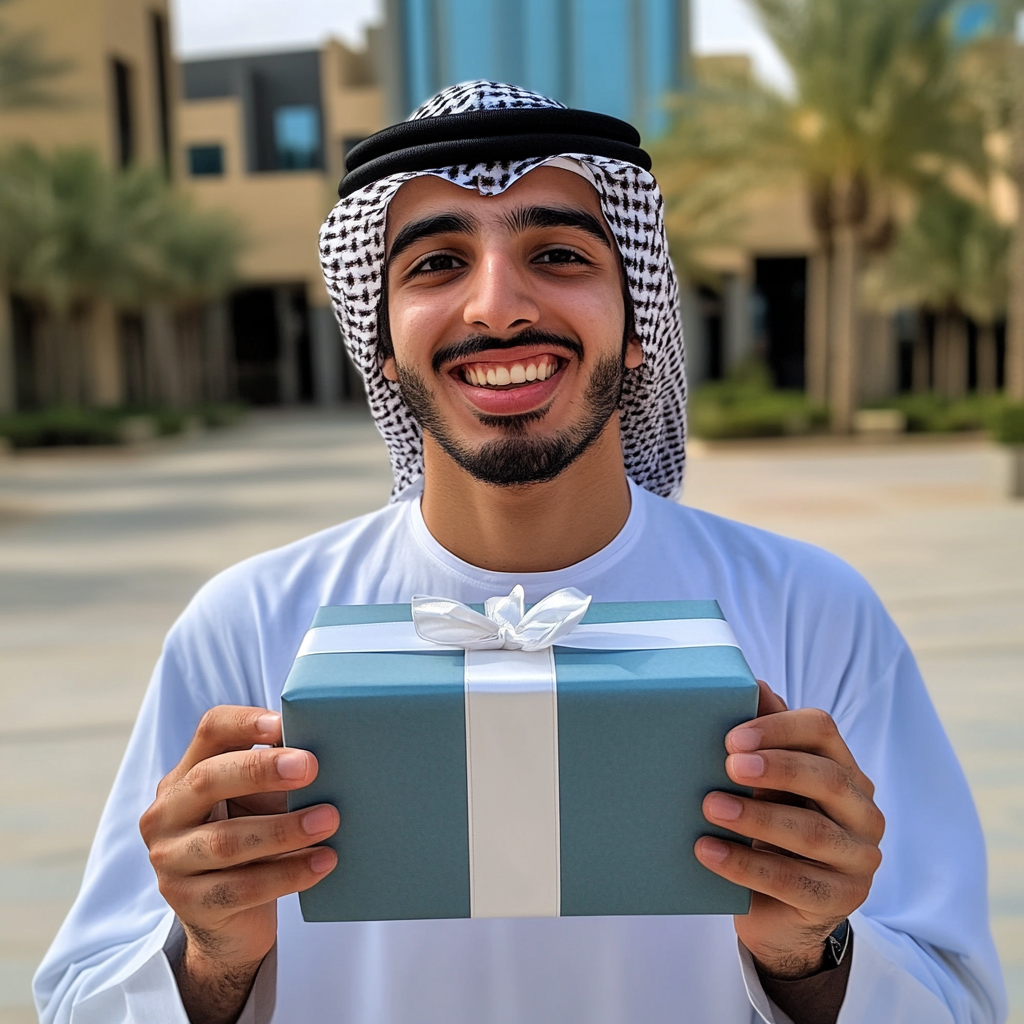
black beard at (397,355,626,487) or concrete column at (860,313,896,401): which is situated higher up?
black beard at (397,355,626,487)

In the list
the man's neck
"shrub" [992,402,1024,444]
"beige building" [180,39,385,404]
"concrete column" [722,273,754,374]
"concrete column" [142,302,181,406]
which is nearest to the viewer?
the man's neck

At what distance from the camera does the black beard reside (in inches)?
56.9

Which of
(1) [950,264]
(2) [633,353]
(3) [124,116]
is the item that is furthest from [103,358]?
(2) [633,353]

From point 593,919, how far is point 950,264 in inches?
930

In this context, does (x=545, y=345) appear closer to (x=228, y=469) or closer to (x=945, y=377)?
(x=228, y=469)

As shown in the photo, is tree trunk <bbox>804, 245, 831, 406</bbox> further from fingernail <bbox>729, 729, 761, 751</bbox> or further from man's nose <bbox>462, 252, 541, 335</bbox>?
fingernail <bbox>729, 729, 761, 751</bbox>

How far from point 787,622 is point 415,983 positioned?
0.66 meters

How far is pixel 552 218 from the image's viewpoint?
1.45 metres

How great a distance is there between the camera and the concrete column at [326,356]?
1473 inches

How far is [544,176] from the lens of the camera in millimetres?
1507

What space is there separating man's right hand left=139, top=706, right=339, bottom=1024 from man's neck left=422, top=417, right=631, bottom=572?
0.49 metres

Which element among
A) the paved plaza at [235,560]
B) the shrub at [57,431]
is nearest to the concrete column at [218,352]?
the shrub at [57,431]

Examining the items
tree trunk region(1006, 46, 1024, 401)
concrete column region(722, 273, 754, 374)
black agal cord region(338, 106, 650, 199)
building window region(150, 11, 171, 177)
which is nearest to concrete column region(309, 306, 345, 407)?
building window region(150, 11, 171, 177)

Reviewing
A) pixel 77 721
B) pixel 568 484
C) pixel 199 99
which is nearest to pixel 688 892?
pixel 568 484
